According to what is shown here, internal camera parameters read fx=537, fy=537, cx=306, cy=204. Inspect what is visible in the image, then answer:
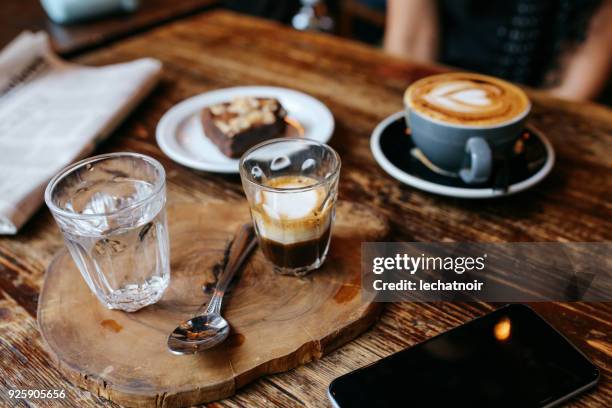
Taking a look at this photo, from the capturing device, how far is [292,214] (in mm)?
596

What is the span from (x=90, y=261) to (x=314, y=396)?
0.28m

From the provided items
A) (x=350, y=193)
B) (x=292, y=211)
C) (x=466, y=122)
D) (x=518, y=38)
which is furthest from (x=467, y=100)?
(x=518, y=38)

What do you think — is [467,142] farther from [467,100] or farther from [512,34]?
[512,34]

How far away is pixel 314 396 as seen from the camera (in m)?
0.50

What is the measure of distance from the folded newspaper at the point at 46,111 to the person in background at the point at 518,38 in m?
0.84

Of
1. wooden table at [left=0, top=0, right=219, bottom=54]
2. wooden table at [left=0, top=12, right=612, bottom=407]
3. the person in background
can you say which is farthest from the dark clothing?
wooden table at [left=0, top=0, right=219, bottom=54]

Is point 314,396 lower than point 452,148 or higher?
lower

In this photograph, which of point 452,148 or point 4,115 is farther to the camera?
point 4,115

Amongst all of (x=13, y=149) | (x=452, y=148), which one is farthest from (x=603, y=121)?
(x=13, y=149)

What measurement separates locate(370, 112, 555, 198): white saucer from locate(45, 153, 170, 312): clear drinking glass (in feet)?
1.10

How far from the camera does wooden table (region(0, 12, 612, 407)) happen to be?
1.75 ft

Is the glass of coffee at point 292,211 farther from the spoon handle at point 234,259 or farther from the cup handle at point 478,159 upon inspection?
the cup handle at point 478,159

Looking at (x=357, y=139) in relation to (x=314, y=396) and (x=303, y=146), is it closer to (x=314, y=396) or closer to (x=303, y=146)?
(x=303, y=146)

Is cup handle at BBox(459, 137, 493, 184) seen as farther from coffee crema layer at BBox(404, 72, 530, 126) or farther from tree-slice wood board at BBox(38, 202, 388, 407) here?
tree-slice wood board at BBox(38, 202, 388, 407)
